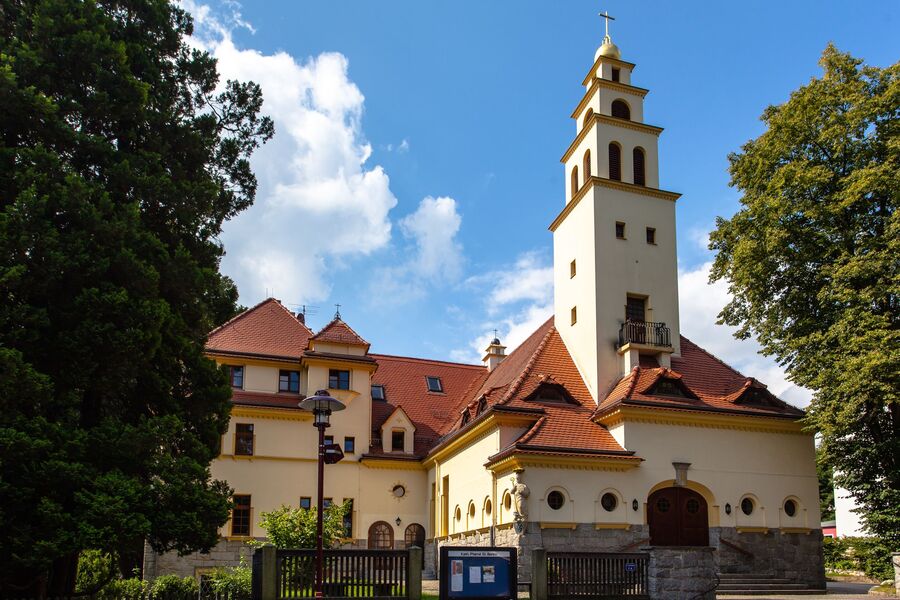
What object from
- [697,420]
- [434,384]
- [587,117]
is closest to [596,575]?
[697,420]

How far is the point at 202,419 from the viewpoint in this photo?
18516 millimetres

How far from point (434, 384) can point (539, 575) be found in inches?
894

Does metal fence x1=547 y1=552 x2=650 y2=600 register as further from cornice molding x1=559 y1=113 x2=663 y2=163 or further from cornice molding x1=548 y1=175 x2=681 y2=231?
cornice molding x1=559 y1=113 x2=663 y2=163

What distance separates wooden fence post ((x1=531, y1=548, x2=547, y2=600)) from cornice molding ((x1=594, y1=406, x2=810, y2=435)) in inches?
350

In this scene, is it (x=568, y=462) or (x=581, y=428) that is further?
(x=581, y=428)

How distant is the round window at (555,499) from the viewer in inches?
941

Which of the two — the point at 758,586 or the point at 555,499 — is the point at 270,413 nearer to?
the point at 555,499

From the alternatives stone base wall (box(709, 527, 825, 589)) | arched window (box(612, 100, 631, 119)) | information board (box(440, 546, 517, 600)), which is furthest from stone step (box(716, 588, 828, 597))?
arched window (box(612, 100, 631, 119))

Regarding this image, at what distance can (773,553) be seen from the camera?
25.3 meters

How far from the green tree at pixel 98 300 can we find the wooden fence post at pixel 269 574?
7.59 feet

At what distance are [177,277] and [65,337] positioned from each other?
9.84ft

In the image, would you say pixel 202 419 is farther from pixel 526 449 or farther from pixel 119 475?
pixel 526 449

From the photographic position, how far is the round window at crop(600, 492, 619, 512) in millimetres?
24391

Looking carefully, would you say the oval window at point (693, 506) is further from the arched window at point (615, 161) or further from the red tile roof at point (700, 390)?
the arched window at point (615, 161)
